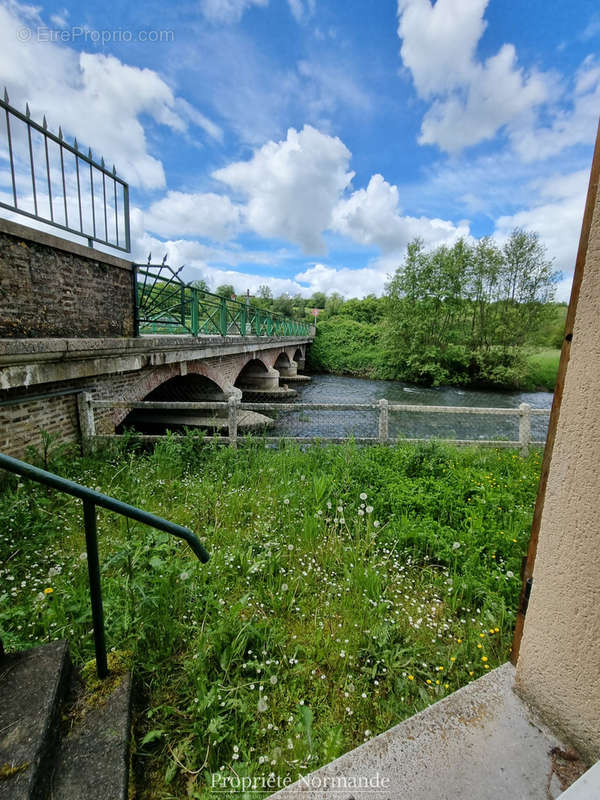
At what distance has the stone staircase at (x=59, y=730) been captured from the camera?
1.28m

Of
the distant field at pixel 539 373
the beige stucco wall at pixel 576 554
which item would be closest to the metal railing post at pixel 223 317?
the beige stucco wall at pixel 576 554

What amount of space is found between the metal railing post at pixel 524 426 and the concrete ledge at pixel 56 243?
6993 mm

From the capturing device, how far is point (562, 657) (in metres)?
1.23

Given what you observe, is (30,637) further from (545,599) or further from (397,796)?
(545,599)

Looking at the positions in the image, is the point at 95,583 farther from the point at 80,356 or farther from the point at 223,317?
the point at 223,317

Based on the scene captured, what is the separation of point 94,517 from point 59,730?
0.89 m

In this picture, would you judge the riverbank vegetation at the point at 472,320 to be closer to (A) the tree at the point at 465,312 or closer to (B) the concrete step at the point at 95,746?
(A) the tree at the point at 465,312

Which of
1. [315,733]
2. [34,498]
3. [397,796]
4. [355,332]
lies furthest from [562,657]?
[355,332]

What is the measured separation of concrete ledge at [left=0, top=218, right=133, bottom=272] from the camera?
163 inches

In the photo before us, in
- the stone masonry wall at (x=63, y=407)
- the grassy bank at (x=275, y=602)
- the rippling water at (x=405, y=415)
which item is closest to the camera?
the grassy bank at (x=275, y=602)

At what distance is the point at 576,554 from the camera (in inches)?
45.7

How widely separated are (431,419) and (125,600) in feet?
38.6

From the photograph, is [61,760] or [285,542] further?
[285,542]

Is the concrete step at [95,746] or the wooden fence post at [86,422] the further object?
the wooden fence post at [86,422]
